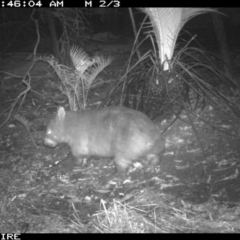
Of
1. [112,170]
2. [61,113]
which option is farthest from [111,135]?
[61,113]

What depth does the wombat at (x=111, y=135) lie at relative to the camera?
18.8ft

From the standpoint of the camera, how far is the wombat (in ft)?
18.8

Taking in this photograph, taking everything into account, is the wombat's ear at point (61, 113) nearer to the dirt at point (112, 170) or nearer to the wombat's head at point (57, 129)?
the wombat's head at point (57, 129)

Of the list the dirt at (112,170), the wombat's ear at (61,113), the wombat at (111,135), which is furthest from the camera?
the wombat's ear at (61,113)

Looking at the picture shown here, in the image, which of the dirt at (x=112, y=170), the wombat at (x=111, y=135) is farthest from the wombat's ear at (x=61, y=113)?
the dirt at (x=112, y=170)

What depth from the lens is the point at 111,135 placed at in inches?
236

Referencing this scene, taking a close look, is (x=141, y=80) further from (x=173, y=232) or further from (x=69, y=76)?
(x=173, y=232)

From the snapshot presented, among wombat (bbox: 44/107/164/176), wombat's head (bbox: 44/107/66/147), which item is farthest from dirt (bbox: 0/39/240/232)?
wombat's head (bbox: 44/107/66/147)

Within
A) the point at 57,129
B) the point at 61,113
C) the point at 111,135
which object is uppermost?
the point at 61,113

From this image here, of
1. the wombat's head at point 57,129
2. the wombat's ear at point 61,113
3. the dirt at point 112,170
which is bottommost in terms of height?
the dirt at point 112,170

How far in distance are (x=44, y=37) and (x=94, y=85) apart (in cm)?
678

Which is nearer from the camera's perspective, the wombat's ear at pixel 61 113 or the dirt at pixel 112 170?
the dirt at pixel 112 170

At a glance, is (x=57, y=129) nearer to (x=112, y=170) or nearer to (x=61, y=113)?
(x=61, y=113)

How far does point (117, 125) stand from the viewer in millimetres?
5938
